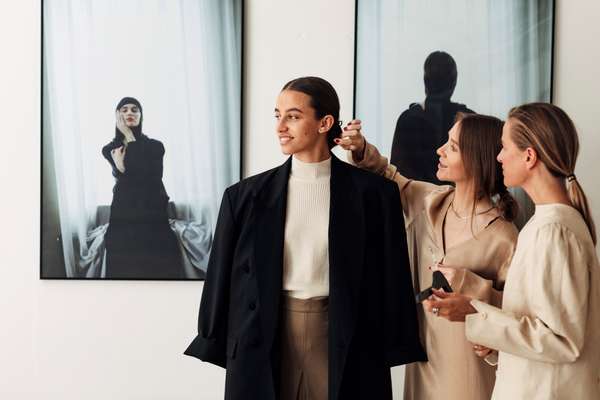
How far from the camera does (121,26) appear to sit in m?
2.58

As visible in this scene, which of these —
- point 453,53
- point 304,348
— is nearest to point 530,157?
point 304,348

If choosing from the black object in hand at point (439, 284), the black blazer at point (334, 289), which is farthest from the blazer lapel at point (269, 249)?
the black object in hand at point (439, 284)

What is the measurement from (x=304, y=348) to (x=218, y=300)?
280 millimetres

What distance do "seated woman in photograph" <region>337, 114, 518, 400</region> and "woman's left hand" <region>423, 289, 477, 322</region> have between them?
0.14 meters

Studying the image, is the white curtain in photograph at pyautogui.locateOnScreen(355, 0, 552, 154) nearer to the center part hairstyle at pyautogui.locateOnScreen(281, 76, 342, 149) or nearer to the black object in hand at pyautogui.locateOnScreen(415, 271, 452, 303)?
the center part hairstyle at pyautogui.locateOnScreen(281, 76, 342, 149)

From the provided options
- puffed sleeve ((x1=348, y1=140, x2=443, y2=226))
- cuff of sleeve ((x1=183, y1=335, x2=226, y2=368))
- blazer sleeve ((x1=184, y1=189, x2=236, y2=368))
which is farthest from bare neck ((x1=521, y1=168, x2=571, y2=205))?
cuff of sleeve ((x1=183, y1=335, x2=226, y2=368))

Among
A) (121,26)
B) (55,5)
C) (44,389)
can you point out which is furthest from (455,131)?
(44,389)

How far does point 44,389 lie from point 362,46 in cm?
183

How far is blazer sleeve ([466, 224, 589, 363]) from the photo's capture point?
152 cm

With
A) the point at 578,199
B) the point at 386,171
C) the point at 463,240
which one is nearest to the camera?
the point at 578,199

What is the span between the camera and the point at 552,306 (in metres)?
1.53

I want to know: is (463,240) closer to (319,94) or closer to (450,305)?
(450,305)

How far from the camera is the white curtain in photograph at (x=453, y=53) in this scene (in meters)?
2.58

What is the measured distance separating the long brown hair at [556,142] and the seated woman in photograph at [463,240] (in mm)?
342
